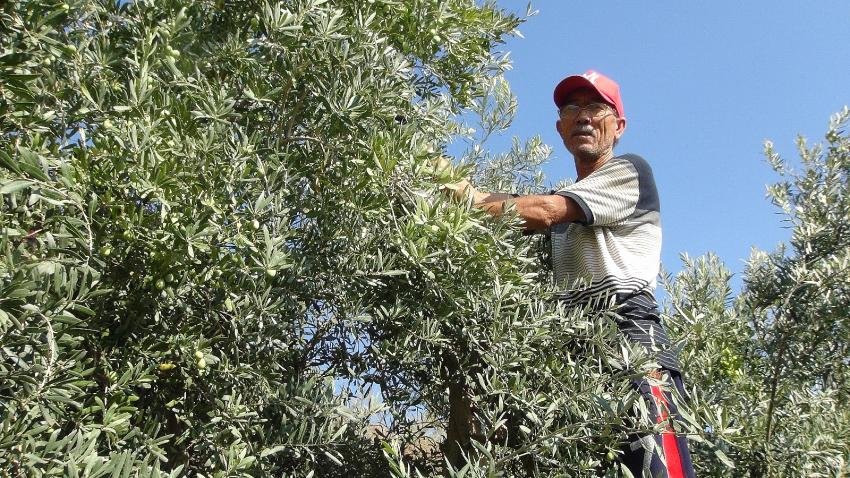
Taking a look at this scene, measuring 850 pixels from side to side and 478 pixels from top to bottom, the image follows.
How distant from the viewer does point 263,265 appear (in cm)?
207

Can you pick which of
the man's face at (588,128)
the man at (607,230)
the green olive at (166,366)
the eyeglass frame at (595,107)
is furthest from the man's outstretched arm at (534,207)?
the green olive at (166,366)

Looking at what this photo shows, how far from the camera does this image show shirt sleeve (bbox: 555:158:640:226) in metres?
3.15

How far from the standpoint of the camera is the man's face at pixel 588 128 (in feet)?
11.9

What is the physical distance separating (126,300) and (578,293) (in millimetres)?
1819

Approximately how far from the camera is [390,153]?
238 centimetres

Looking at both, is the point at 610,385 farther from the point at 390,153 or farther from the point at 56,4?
the point at 56,4

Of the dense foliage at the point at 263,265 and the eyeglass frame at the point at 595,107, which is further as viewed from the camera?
the eyeglass frame at the point at 595,107

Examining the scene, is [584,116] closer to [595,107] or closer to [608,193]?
[595,107]

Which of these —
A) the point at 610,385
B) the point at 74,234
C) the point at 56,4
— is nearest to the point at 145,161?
the point at 74,234

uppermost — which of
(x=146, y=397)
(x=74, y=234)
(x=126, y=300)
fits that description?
(x=74, y=234)

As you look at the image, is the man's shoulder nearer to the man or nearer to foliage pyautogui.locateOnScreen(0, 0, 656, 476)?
the man

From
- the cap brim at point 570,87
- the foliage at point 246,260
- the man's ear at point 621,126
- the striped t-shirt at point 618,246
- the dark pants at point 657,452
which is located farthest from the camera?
the man's ear at point 621,126

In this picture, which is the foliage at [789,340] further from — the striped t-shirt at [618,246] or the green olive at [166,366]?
the green olive at [166,366]

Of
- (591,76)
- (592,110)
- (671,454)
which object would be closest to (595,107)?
(592,110)
